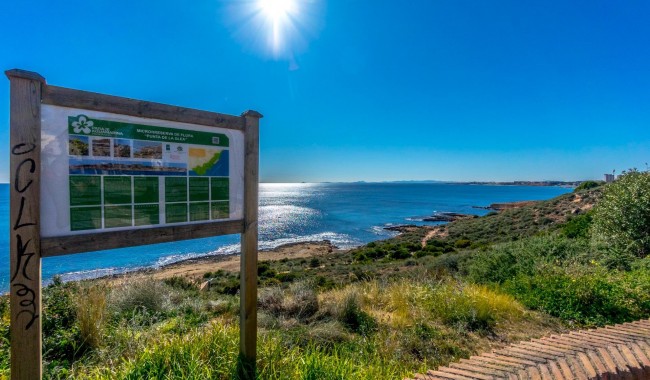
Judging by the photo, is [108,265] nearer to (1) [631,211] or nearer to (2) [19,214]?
(2) [19,214]

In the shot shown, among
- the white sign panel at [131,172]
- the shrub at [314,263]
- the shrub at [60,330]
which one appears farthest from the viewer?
the shrub at [314,263]

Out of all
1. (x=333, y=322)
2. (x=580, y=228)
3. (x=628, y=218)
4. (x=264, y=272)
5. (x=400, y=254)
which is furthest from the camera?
(x=400, y=254)

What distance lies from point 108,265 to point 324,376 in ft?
A: 78.8

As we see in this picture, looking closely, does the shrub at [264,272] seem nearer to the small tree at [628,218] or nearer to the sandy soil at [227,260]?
the sandy soil at [227,260]

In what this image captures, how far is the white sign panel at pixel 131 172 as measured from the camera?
6.83 ft

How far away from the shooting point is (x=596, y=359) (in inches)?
105

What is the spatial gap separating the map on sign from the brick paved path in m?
2.44

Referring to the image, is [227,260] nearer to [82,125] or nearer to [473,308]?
[473,308]

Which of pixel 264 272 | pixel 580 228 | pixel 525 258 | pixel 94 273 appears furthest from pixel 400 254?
pixel 94 273

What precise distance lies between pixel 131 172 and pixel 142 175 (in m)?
0.08

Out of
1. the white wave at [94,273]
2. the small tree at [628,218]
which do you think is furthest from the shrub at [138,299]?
the white wave at [94,273]

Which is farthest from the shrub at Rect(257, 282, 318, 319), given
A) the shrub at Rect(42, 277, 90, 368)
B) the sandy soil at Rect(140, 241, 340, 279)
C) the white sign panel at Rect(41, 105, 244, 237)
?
the sandy soil at Rect(140, 241, 340, 279)

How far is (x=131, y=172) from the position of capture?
2354 millimetres

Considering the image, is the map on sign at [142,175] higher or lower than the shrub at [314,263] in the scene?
higher
